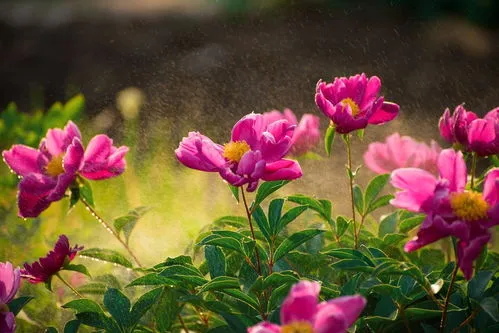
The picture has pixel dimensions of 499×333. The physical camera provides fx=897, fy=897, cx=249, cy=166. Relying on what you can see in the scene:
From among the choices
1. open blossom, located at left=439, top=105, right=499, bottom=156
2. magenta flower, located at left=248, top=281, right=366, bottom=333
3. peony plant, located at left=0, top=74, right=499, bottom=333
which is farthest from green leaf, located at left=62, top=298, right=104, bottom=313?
open blossom, located at left=439, top=105, right=499, bottom=156

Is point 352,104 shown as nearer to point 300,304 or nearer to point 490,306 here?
point 490,306

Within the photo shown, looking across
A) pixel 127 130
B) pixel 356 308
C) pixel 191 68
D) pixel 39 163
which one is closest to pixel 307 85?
pixel 191 68

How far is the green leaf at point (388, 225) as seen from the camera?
47.4 inches

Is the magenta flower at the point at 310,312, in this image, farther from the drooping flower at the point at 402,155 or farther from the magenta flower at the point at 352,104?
the drooping flower at the point at 402,155

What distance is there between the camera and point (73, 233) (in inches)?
66.2

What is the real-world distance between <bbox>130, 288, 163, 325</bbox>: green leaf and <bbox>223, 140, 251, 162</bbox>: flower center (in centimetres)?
17

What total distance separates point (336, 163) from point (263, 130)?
142 cm

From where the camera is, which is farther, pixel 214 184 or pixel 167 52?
pixel 167 52

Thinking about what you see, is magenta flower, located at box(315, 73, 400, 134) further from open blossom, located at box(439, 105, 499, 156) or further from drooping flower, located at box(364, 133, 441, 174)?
drooping flower, located at box(364, 133, 441, 174)

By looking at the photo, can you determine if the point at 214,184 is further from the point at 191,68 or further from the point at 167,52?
the point at 167,52

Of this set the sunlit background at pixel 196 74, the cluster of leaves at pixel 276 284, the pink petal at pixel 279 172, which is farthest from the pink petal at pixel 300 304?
the sunlit background at pixel 196 74

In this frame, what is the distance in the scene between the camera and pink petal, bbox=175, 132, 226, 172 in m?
0.91

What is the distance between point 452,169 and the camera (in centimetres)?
82

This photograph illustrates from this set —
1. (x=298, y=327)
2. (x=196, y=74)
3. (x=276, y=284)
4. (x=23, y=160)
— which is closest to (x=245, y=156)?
(x=276, y=284)
